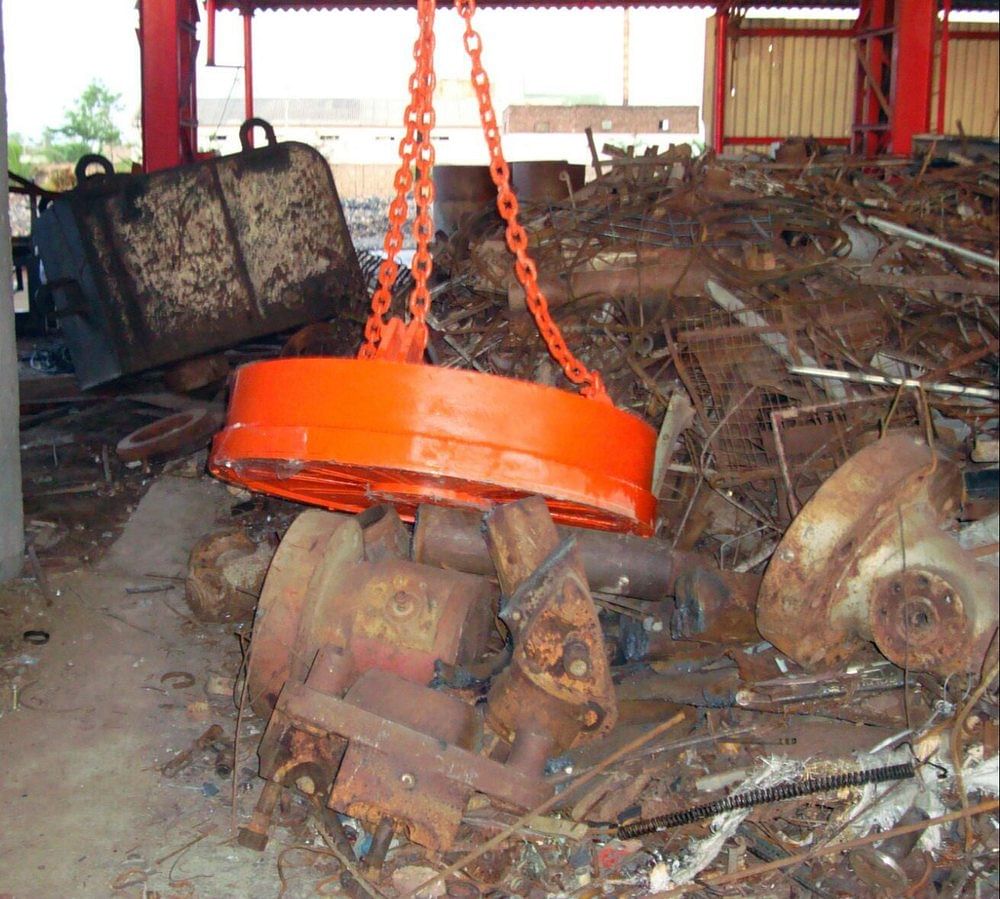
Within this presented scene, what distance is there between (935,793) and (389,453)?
1846 millimetres

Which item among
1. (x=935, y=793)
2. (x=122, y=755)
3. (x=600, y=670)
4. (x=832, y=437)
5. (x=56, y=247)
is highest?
(x=56, y=247)

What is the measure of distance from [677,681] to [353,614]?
119 cm

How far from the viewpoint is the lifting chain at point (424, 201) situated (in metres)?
3.07

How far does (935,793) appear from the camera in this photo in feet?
9.78

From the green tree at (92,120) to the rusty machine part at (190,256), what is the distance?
27545mm

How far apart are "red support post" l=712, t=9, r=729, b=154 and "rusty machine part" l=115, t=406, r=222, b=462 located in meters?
11.3

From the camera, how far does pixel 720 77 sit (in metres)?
15.6

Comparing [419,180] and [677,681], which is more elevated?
[419,180]

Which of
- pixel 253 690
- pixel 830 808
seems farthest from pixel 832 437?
pixel 253 690

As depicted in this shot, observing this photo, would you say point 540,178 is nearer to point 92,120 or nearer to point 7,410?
point 7,410

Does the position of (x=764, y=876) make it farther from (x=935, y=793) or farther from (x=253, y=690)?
(x=253, y=690)

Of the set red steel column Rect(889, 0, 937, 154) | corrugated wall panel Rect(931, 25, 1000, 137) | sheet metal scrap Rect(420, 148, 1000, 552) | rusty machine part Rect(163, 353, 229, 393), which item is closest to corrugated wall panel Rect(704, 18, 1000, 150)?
corrugated wall panel Rect(931, 25, 1000, 137)

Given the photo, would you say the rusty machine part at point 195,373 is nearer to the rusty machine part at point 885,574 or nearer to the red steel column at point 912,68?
the rusty machine part at point 885,574

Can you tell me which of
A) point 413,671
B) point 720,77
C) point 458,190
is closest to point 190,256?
point 458,190
